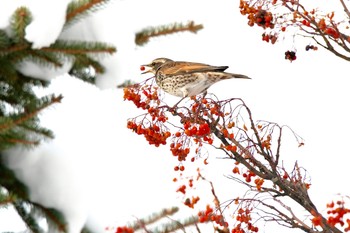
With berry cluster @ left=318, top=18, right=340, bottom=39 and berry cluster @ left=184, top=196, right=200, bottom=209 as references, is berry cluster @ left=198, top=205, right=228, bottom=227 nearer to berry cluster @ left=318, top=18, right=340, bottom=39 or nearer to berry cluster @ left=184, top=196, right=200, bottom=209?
berry cluster @ left=184, top=196, right=200, bottom=209

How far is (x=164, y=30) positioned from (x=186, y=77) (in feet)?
3.92

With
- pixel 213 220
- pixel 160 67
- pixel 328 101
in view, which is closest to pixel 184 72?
pixel 160 67

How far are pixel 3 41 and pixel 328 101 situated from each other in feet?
58.9

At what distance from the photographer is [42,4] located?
421 cm

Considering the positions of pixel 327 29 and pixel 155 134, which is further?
pixel 327 29

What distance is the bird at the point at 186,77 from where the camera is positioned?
551cm

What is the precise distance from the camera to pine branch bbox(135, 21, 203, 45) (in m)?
4.55

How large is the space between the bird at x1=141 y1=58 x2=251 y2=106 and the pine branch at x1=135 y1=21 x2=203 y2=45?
773 millimetres

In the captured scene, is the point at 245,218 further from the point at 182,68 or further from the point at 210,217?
the point at 182,68

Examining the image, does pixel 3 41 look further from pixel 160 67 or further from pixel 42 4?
pixel 160 67

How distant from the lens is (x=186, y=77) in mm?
5707

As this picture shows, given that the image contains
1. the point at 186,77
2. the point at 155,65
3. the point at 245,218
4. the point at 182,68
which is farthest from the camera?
the point at 155,65

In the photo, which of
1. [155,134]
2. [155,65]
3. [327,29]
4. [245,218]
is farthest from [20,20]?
[155,65]

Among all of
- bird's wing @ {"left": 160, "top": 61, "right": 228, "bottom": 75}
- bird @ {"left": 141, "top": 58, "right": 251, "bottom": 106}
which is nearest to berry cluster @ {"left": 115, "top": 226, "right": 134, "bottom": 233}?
bird @ {"left": 141, "top": 58, "right": 251, "bottom": 106}
